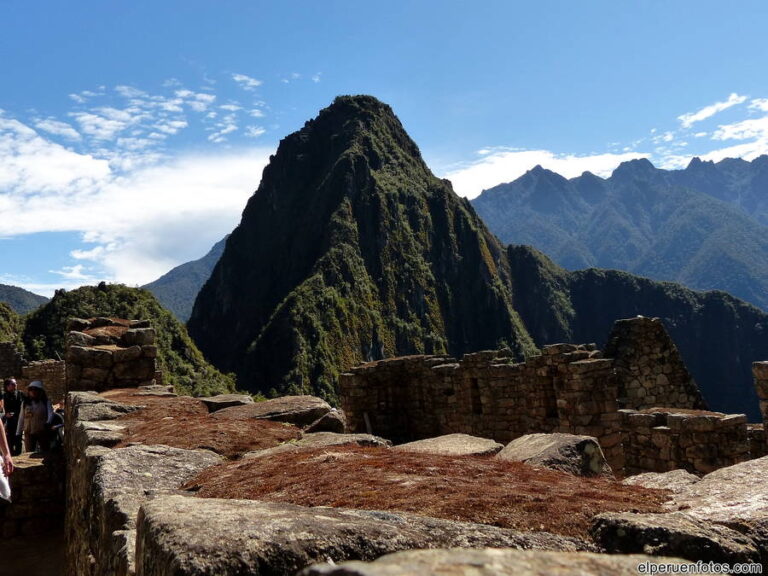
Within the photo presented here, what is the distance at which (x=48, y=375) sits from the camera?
30.0 metres

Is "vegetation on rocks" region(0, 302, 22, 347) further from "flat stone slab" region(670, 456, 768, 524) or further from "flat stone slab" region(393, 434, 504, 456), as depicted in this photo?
"flat stone slab" region(670, 456, 768, 524)

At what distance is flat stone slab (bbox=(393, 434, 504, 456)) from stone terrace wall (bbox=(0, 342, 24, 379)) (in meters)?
30.6

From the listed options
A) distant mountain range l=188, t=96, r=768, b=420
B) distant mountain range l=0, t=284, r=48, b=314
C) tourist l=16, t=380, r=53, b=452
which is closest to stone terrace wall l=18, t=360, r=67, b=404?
tourist l=16, t=380, r=53, b=452

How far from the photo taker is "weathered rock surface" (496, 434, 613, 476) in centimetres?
490

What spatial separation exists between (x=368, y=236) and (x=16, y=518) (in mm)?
126058

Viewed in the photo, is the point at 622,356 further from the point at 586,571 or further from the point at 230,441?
the point at 586,571

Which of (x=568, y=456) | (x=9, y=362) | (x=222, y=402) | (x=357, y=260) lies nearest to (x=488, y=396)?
(x=222, y=402)

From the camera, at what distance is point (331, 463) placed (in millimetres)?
4477

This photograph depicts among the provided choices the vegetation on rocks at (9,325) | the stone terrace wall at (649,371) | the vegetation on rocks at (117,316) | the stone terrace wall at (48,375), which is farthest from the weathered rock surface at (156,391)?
the vegetation on rocks at (9,325)

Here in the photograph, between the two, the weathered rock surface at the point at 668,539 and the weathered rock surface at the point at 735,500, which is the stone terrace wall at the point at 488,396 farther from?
the weathered rock surface at the point at 668,539

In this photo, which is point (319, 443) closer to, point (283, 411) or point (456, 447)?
point (456, 447)

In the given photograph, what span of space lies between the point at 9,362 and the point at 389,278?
10362 centimetres

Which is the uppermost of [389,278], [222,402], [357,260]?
[357,260]

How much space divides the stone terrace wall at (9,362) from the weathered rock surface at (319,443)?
2996cm
